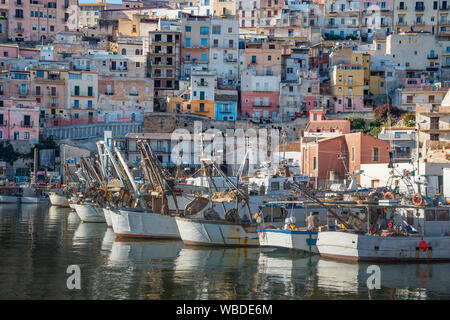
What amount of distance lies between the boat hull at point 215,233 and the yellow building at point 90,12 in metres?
88.1

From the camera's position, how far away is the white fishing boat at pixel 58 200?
247ft

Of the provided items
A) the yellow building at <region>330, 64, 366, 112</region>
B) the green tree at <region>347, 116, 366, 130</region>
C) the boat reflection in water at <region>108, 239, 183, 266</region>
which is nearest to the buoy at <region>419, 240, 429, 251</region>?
the boat reflection in water at <region>108, 239, 183, 266</region>

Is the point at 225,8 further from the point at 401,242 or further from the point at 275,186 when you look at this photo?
the point at 401,242

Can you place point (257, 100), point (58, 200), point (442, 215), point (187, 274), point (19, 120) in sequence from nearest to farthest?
point (187, 274) < point (442, 215) < point (58, 200) < point (19, 120) < point (257, 100)

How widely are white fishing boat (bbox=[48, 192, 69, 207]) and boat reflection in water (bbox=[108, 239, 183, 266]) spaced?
32.6 m

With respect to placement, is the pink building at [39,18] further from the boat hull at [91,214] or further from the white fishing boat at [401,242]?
the white fishing boat at [401,242]

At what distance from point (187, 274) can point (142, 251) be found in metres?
7.46

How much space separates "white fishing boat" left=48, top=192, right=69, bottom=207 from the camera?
75188mm

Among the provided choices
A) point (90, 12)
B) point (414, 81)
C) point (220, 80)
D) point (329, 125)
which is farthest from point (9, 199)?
point (90, 12)

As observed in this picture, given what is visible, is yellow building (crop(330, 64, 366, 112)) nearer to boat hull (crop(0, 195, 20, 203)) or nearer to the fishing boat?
boat hull (crop(0, 195, 20, 203))

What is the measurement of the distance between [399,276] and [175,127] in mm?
56371

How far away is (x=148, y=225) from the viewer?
43.3 m

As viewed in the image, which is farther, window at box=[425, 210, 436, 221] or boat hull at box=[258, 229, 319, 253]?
boat hull at box=[258, 229, 319, 253]

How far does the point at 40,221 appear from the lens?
5659 cm
